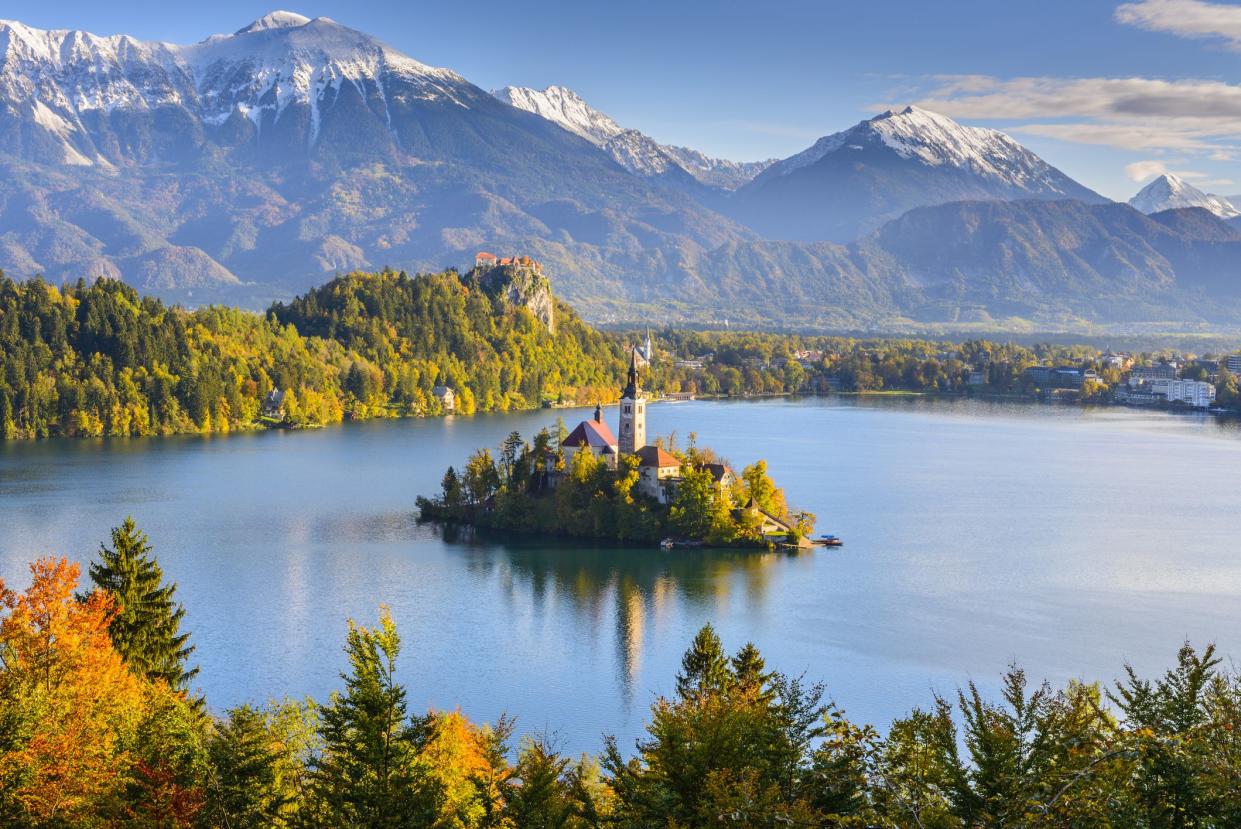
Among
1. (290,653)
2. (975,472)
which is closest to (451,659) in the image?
(290,653)

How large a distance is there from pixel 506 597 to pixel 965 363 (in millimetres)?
102556

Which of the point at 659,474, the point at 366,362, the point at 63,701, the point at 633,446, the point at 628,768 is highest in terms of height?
the point at 366,362

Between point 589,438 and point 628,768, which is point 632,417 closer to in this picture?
point 589,438

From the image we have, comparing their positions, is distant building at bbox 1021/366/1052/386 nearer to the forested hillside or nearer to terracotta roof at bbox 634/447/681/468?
the forested hillside

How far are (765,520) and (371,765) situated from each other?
29.6 m

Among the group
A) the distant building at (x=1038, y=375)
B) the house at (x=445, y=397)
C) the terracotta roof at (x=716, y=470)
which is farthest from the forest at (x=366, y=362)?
the terracotta roof at (x=716, y=470)

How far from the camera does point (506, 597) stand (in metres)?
35.3

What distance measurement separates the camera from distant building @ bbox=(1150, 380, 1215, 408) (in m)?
107

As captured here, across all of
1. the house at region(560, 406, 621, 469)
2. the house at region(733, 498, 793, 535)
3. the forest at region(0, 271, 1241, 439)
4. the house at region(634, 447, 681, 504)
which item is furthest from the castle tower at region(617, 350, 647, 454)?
the forest at region(0, 271, 1241, 439)

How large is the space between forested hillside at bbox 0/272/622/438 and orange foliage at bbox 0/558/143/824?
56.3 metres

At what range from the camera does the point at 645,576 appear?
37500 millimetres

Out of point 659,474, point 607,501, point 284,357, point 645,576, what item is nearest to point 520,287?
point 284,357

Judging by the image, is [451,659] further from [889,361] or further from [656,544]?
[889,361]

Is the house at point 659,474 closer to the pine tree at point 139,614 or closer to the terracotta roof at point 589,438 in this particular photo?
the terracotta roof at point 589,438
